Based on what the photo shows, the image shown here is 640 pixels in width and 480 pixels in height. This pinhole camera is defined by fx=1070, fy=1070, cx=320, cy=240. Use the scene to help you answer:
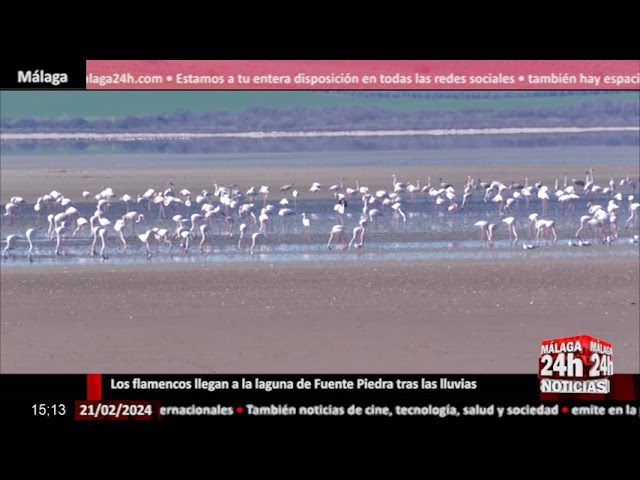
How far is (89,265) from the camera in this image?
940 cm

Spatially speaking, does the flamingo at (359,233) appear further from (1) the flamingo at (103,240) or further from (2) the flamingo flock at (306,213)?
(1) the flamingo at (103,240)

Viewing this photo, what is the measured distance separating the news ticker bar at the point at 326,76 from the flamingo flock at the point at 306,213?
136 inches

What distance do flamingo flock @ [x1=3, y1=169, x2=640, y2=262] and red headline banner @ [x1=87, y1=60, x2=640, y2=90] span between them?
345cm

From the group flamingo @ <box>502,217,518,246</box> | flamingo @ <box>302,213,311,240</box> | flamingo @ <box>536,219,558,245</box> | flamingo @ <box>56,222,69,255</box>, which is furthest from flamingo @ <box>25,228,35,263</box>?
flamingo @ <box>536,219,558,245</box>

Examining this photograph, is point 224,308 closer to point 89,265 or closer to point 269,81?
point 89,265

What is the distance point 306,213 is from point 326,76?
4975 mm

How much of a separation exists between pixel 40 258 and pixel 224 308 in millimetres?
2302

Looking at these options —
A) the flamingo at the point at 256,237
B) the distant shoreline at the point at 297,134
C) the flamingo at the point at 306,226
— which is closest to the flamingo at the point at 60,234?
the flamingo at the point at 256,237

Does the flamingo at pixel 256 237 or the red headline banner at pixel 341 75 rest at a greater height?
the red headline banner at pixel 341 75

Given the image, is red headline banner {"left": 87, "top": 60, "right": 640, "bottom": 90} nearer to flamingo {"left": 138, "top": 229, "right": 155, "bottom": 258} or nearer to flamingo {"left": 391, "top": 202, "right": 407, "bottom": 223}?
flamingo {"left": 138, "top": 229, "right": 155, "bottom": 258}

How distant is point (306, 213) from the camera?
11.3 meters

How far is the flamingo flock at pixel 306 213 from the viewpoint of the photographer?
10.1 meters

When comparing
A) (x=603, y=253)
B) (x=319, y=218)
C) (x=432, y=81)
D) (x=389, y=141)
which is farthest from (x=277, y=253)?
(x=389, y=141)

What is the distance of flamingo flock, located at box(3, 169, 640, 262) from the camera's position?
10.1 m
